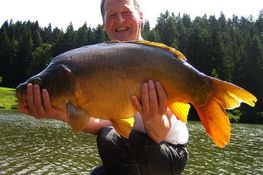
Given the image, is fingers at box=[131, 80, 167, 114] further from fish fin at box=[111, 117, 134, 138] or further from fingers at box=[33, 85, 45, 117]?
fingers at box=[33, 85, 45, 117]

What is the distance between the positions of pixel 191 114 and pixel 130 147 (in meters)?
45.5

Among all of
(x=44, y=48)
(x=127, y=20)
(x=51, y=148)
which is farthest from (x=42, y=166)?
(x=44, y=48)

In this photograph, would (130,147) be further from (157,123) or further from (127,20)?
(127,20)

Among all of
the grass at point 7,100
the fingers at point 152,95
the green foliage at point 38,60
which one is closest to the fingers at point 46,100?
the fingers at point 152,95

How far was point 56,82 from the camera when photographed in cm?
359

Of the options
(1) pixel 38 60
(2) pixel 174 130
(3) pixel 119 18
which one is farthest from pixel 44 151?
(1) pixel 38 60

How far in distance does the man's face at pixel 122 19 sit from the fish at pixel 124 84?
4.10 ft

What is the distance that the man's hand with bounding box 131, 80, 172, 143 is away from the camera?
11.7ft

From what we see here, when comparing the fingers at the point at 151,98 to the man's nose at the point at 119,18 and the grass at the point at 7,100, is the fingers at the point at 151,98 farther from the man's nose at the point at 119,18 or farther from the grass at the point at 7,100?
the grass at the point at 7,100

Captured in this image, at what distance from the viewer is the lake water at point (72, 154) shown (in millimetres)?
17125

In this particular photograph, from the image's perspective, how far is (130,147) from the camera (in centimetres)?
→ 440

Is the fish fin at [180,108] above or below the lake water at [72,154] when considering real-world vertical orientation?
above

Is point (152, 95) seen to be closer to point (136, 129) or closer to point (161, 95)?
point (161, 95)

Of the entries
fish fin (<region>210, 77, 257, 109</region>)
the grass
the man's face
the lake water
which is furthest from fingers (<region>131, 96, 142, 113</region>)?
the grass
